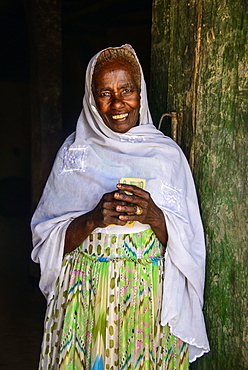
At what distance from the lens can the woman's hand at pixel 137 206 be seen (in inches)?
77.2

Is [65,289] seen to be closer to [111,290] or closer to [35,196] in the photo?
[111,290]

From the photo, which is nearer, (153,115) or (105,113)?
(105,113)

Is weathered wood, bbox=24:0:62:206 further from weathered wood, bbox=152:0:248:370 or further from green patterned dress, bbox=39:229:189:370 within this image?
green patterned dress, bbox=39:229:189:370

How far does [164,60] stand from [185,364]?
4.88ft

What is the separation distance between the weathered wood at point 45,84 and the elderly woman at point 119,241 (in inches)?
115

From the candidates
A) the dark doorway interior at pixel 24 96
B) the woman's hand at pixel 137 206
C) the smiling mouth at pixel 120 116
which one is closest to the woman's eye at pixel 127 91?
the smiling mouth at pixel 120 116

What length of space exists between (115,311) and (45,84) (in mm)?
3607

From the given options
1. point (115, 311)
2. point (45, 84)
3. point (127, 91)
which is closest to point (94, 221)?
point (115, 311)

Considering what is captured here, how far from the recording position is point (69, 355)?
216 centimetres

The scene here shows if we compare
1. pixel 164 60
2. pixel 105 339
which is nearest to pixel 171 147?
pixel 164 60

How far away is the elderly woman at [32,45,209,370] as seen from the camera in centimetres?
210

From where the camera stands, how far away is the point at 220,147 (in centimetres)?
224

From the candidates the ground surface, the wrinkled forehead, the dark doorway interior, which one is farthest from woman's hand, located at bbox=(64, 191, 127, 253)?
the dark doorway interior

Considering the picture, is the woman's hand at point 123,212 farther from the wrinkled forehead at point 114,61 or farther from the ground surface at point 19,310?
the ground surface at point 19,310
